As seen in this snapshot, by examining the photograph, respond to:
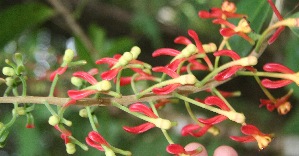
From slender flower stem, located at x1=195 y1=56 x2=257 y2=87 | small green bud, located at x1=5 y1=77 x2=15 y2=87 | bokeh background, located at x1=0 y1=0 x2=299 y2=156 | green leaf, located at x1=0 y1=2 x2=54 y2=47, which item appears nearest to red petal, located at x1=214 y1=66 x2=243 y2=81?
slender flower stem, located at x1=195 y1=56 x2=257 y2=87

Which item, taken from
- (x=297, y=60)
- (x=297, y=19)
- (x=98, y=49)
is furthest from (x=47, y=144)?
(x=297, y=19)

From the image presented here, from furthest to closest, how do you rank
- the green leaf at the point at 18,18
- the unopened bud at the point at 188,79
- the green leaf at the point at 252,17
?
the green leaf at the point at 18,18
the green leaf at the point at 252,17
the unopened bud at the point at 188,79

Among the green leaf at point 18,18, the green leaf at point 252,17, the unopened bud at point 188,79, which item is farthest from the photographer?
the green leaf at point 18,18

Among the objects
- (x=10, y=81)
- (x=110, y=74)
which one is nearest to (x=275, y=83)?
(x=110, y=74)

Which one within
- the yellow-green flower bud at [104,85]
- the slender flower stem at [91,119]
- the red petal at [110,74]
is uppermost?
the red petal at [110,74]

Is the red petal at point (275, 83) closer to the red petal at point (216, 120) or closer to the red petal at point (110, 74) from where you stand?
the red petal at point (216, 120)

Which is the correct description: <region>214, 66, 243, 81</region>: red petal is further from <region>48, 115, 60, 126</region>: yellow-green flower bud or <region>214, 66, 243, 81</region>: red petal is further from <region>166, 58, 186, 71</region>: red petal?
<region>48, 115, 60, 126</region>: yellow-green flower bud

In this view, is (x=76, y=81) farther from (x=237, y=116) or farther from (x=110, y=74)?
(x=237, y=116)

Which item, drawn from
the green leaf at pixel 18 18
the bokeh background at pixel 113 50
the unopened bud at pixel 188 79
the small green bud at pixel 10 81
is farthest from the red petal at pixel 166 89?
the green leaf at pixel 18 18

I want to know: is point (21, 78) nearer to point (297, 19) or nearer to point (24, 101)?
point (24, 101)
